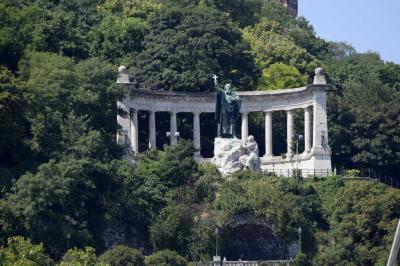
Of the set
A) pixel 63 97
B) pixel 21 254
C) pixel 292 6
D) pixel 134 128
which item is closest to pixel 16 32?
pixel 63 97

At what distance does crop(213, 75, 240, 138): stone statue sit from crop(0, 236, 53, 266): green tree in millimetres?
24726

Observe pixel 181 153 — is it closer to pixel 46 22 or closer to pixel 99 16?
pixel 46 22

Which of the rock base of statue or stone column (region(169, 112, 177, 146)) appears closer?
the rock base of statue

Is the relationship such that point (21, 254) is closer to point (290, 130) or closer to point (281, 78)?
point (290, 130)

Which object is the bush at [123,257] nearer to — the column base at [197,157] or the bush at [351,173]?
the column base at [197,157]

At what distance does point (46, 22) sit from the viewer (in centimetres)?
11794

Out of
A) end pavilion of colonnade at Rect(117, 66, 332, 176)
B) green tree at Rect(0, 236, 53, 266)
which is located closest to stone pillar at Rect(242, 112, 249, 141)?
end pavilion of colonnade at Rect(117, 66, 332, 176)

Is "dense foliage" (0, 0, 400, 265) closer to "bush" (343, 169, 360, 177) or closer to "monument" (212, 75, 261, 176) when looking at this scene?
"monument" (212, 75, 261, 176)

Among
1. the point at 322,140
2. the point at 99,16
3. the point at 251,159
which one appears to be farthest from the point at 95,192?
the point at 99,16

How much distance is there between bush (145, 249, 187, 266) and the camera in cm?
9700

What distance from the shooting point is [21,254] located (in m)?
85.6

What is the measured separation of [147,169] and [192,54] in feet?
56.2

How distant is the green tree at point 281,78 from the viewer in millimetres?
128125

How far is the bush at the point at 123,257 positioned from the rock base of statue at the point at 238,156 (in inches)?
640
